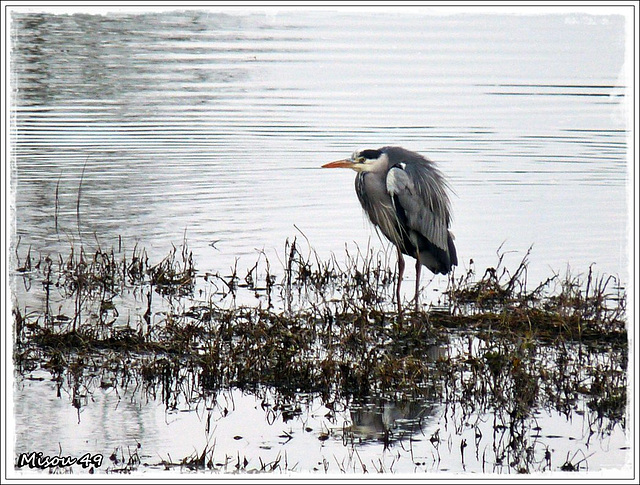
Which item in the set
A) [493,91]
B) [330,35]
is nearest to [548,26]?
[330,35]

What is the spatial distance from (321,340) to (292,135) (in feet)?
28.7

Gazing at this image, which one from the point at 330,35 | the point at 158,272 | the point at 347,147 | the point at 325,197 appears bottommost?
the point at 158,272

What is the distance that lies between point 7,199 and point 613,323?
158 inches

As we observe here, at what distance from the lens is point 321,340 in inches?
263

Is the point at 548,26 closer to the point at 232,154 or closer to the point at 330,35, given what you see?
the point at 330,35

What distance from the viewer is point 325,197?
1173 centimetres

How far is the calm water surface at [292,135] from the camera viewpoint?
376 inches

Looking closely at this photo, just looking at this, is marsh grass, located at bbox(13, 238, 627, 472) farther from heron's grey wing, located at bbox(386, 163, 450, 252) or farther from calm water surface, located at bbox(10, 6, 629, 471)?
heron's grey wing, located at bbox(386, 163, 450, 252)

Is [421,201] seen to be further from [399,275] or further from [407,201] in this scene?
[399,275]

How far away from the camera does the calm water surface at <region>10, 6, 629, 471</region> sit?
954cm

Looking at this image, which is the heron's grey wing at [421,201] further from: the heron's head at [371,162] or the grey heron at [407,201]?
the heron's head at [371,162]
